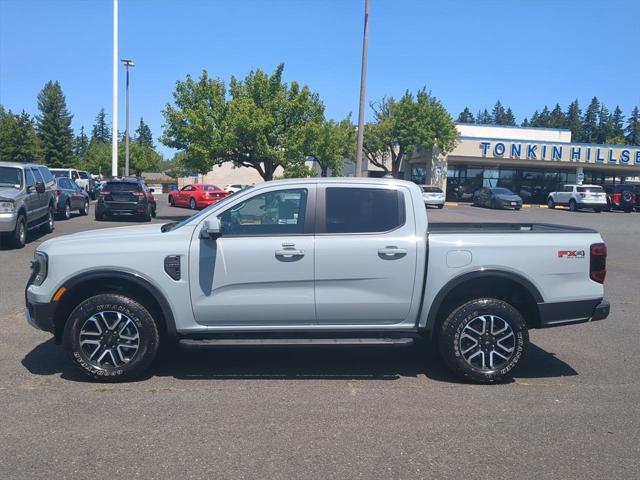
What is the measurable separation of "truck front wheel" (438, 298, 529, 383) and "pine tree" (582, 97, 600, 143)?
424 feet

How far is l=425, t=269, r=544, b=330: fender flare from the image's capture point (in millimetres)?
5781

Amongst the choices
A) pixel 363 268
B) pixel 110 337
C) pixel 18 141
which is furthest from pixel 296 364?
pixel 18 141

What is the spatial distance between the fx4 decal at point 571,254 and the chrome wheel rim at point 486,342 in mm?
849

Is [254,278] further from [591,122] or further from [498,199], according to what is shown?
[591,122]

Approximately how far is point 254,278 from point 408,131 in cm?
4494

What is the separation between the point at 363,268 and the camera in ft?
18.9

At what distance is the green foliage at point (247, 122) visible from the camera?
22719 millimetres

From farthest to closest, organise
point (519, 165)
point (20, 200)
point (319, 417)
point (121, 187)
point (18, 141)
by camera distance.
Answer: point (18, 141)
point (519, 165)
point (121, 187)
point (20, 200)
point (319, 417)

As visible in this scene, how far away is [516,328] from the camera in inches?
230

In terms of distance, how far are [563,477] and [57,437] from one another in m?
3.54

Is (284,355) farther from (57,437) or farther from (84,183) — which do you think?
(84,183)

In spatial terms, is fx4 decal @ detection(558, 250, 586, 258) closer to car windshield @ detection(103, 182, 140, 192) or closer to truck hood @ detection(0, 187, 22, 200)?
truck hood @ detection(0, 187, 22, 200)

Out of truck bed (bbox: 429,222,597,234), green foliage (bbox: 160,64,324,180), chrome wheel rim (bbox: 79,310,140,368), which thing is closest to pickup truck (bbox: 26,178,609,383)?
chrome wheel rim (bbox: 79,310,140,368)

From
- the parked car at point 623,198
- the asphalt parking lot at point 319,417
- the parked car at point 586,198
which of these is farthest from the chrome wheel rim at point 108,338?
the parked car at point 623,198
